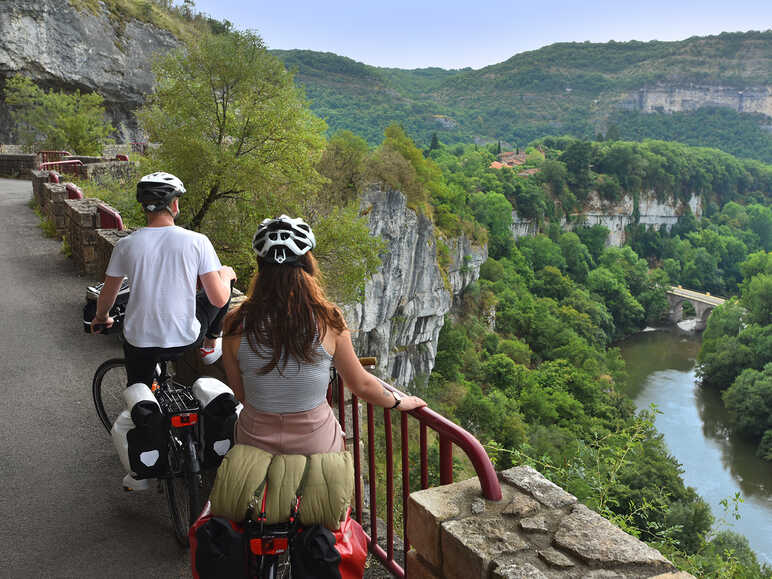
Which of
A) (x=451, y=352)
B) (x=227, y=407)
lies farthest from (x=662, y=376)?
(x=227, y=407)

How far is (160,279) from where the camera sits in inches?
129

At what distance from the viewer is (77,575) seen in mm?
3367

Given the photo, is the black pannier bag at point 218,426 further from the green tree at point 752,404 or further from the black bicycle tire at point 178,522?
the green tree at point 752,404

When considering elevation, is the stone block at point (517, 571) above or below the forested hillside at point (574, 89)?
below

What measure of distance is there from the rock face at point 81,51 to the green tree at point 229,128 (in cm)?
1907

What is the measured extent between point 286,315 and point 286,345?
0.11m

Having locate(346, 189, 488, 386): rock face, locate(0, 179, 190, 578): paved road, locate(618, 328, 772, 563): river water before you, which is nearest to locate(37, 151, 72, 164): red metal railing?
locate(346, 189, 488, 386): rock face

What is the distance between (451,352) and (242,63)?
3301cm

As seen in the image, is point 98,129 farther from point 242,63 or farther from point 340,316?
point 340,316

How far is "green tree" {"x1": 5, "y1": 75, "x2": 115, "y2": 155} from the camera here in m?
27.0

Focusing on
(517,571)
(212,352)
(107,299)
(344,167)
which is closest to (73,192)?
(212,352)

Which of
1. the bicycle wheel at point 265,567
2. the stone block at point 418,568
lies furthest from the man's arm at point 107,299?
the stone block at point 418,568

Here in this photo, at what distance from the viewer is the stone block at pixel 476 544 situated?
2264 mm

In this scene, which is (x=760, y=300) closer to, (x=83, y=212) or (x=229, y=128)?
(x=229, y=128)
